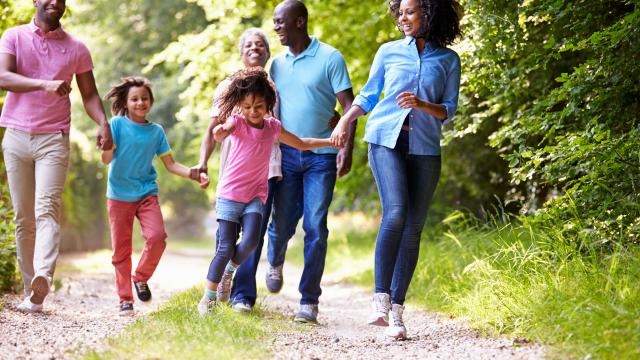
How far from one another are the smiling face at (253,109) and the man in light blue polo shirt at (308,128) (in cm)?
61

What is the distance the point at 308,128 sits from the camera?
6.30 meters

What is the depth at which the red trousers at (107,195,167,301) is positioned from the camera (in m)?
6.57

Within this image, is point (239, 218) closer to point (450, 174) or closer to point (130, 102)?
point (130, 102)

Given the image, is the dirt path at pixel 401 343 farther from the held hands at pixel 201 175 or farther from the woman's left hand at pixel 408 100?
the woman's left hand at pixel 408 100

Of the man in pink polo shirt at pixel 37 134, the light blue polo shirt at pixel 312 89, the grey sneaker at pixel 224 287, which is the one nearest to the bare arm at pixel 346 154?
the light blue polo shirt at pixel 312 89

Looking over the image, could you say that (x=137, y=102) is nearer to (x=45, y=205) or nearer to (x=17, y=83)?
(x=17, y=83)

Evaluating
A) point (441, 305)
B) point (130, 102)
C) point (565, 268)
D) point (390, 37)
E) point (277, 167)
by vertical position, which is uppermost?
point (390, 37)

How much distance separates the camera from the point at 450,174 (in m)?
10.9

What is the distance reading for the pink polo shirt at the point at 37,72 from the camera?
6.19m

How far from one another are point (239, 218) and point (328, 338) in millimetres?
972

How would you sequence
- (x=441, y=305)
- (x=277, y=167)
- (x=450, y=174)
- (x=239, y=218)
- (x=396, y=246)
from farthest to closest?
(x=450, y=174)
(x=441, y=305)
(x=277, y=167)
(x=239, y=218)
(x=396, y=246)

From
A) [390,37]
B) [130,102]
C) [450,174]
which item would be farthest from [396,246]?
[390,37]

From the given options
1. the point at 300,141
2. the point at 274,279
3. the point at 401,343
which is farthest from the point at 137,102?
the point at 401,343

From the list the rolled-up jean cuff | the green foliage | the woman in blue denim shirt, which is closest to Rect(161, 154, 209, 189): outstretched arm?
the rolled-up jean cuff
